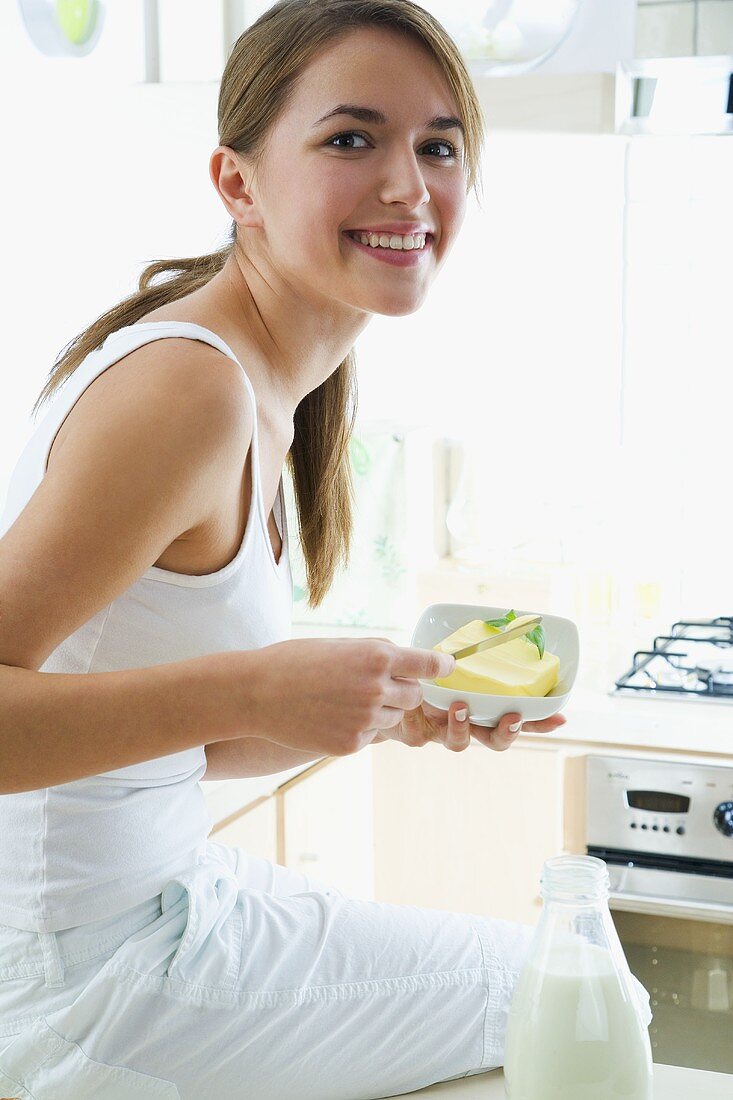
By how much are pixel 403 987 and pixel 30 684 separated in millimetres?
400

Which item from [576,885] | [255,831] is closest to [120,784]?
[576,885]

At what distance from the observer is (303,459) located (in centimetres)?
141

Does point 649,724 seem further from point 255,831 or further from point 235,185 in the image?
point 235,185

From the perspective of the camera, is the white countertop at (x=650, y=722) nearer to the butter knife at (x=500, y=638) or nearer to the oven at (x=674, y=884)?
the oven at (x=674, y=884)

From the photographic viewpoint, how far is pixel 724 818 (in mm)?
1855

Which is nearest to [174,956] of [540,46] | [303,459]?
[303,459]

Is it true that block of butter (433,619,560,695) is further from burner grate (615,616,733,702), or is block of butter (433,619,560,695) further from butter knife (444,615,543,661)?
burner grate (615,616,733,702)

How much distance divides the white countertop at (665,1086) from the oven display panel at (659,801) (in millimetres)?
1001

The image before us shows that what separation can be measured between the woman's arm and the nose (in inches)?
21.1

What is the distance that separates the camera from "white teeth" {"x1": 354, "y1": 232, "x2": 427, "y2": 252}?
1046mm

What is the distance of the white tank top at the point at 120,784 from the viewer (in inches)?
36.7

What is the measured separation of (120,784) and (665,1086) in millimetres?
455

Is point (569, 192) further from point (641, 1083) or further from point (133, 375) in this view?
point (641, 1083)

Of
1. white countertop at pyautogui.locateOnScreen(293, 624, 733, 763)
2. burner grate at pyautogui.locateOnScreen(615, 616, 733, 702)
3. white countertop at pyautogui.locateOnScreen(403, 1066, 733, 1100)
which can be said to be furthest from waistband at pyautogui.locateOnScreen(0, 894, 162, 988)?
burner grate at pyautogui.locateOnScreen(615, 616, 733, 702)
